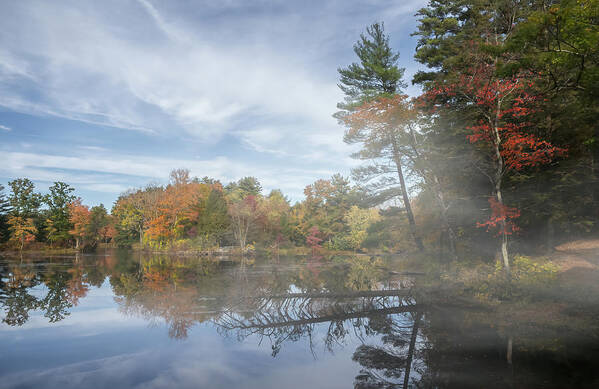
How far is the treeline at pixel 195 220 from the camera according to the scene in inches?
1478

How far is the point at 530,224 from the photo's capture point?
15.5 m

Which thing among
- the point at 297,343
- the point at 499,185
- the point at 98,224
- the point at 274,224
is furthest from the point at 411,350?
the point at 98,224

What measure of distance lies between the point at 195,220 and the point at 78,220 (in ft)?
63.9

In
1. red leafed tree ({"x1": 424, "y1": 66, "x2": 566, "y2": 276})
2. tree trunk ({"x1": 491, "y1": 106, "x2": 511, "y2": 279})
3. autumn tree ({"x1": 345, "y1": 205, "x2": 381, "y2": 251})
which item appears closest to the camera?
tree trunk ({"x1": 491, "y1": 106, "x2": 511, "y2": 279})

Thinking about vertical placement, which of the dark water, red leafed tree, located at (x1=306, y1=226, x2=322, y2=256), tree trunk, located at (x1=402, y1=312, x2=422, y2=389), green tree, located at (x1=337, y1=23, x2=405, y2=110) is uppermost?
green tree, located at (x1=337, y1=23, x2=405, y2=110)

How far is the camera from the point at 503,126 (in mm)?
13352

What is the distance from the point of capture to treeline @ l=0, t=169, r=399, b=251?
37.5m

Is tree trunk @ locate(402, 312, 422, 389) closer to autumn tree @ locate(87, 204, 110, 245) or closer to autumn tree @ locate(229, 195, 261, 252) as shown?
autumn tree @ locate(229, 195, 261, 252)

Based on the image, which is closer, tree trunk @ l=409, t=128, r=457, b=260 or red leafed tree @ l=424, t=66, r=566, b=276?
red leafed tree @ l=424, t=66, r=566, b=276

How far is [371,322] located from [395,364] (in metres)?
2.83

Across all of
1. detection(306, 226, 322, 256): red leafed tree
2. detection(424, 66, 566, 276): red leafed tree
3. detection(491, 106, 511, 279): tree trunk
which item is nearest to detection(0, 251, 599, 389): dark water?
detection(491, 106, 511, 279): tree trunk

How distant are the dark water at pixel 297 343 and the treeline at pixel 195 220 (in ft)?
76.4

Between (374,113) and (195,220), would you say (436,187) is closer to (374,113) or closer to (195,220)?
(374,113)

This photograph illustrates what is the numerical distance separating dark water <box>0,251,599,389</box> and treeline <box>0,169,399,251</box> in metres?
23.3
